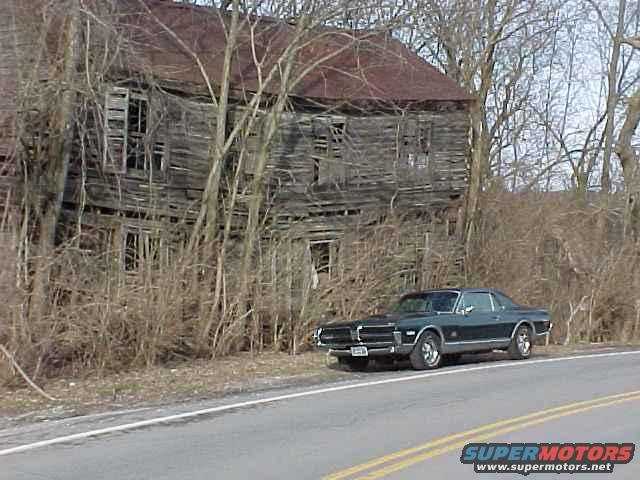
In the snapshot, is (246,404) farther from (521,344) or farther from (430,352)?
(521,344)

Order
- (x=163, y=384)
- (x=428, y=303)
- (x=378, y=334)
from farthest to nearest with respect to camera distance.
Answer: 1. (x=428, y=303)
2. (x=378, y=334)
3. (x=163, y=384)

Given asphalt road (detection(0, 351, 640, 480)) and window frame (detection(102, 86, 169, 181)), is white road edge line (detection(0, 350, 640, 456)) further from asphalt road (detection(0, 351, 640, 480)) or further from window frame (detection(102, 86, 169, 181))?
window frame (detection(102, 86, 169, 181))

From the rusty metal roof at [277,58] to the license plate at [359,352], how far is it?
8.62 meters

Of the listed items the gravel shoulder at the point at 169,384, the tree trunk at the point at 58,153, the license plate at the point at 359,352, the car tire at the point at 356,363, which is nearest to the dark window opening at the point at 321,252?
the gravel shoulder at the point at 169,384

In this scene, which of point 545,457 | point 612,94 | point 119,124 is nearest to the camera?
point 545,457

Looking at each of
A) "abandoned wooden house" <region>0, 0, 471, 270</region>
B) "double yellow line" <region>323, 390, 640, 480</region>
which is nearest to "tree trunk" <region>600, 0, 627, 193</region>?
"abandoned wooden house" <region>0, 0, 471, 270</region>

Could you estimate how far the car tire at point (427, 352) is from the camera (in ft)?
51.0

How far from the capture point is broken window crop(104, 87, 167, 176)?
22.9m

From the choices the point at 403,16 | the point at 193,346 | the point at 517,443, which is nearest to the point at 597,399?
the point at 517,443

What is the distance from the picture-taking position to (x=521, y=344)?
699 inches

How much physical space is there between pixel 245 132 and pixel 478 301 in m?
7.58

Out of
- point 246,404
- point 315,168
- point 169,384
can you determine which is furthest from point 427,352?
point 315,168

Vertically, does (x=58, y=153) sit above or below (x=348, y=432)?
above

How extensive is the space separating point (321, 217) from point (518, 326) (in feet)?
33.8
